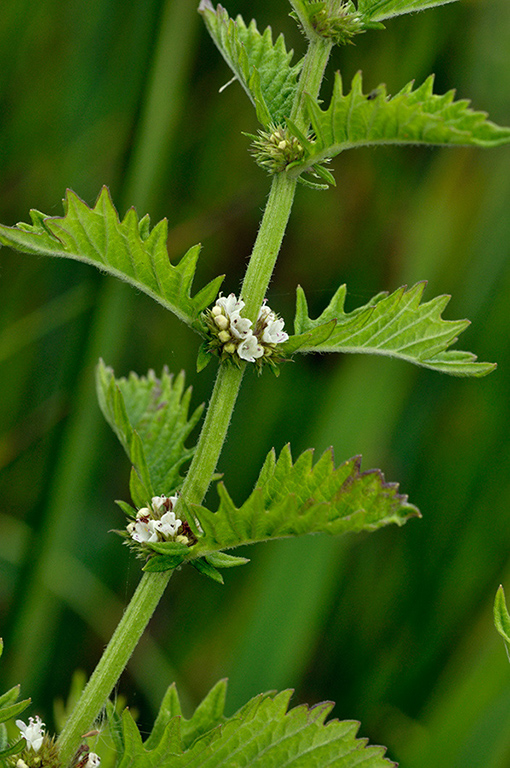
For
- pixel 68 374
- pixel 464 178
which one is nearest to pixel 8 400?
pixel 68 374

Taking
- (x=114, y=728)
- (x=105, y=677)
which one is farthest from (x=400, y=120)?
(x=114, y=728)

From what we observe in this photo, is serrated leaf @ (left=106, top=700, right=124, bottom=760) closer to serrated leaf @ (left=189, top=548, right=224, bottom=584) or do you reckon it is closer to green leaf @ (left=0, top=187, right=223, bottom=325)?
serrated leaf @ (left=189, top=548, right=224, bottom=584)

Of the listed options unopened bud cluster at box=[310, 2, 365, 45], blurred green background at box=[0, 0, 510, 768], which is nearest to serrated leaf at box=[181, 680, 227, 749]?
unopened bud cluster at box=[310, 2, 365, 45]

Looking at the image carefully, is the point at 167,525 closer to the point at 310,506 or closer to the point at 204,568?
the point at 204,568

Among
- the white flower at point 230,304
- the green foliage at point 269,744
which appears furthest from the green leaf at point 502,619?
the white flower at point 230,304

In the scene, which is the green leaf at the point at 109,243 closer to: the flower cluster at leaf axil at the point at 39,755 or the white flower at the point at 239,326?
the white flower at the point at 239,326

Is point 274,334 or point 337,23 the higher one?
point 337,23

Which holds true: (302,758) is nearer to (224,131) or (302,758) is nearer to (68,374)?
(68,374)
